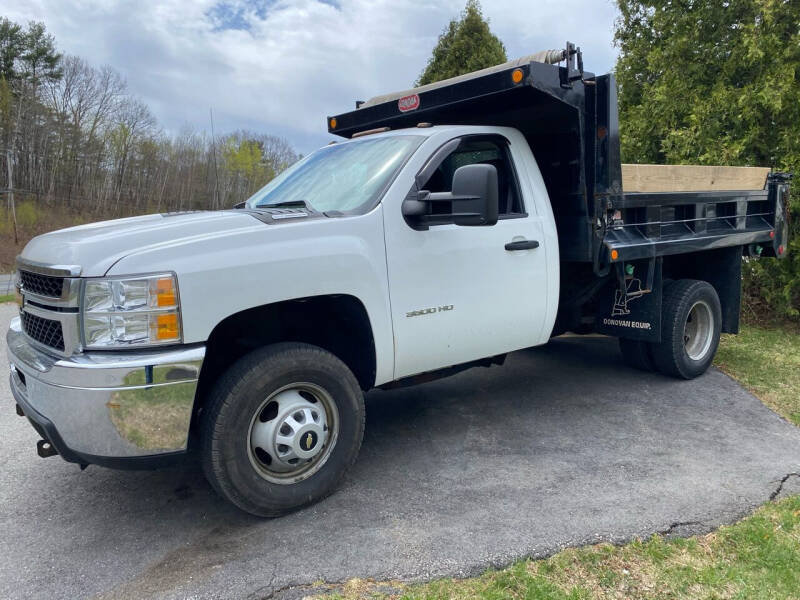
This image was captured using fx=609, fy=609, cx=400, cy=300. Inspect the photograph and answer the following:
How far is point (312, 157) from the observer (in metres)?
4.64

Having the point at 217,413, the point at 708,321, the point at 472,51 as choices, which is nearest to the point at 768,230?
the point at 708,321

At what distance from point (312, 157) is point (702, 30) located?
713 cm

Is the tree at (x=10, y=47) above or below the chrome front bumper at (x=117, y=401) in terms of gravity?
above

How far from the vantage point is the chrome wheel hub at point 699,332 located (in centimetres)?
595

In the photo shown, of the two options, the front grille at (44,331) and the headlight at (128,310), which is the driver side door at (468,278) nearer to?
the headlight at (128,310)

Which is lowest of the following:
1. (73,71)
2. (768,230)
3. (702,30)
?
(768,230)

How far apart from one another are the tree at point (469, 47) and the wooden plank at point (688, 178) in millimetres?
7400

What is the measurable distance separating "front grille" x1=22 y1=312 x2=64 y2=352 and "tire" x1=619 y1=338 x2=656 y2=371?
16.0 feet

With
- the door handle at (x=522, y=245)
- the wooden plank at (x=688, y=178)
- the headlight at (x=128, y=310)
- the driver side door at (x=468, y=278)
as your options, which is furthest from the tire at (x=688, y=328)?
the headlight at (x=128, y=310)

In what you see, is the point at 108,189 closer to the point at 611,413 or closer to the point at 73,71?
the point at 73,71

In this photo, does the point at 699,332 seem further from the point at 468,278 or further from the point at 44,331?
the point at 44,331

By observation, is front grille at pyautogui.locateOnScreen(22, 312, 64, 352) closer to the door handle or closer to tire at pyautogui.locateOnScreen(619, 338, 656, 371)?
the door handle

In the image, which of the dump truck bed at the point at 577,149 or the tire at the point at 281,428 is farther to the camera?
the dump truck bed at the point at 577,149

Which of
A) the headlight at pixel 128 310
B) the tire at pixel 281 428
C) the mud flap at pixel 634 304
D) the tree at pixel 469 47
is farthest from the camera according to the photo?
the tree at pixel 469 47
